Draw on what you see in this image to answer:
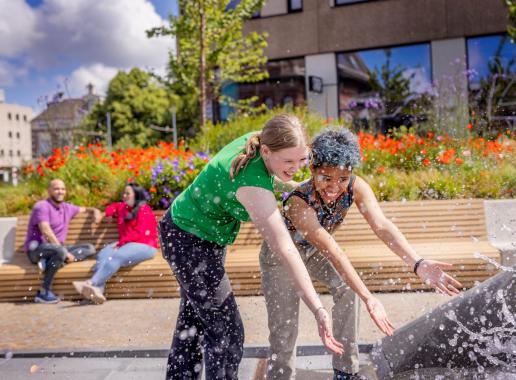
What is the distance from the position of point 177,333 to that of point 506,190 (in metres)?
5.23

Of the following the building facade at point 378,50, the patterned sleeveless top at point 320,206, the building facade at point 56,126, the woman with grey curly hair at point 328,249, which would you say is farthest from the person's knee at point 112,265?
the building facade at point 378,50

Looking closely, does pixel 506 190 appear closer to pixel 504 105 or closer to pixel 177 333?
pixel 177 333

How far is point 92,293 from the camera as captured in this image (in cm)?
565

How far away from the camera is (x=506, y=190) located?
6.91 m

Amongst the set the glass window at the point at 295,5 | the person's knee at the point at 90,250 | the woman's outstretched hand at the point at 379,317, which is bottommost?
the person's knee at the point at 90,250

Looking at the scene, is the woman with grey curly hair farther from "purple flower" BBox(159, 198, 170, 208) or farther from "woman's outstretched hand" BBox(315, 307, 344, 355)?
"purple flower" BBox(159, 198, 170, 208)

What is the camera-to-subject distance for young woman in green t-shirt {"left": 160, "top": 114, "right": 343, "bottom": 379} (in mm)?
2445

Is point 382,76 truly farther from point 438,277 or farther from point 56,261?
point 438,277

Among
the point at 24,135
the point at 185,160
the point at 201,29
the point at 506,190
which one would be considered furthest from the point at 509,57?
the point at 24,135

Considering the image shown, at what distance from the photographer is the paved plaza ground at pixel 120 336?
371 cm

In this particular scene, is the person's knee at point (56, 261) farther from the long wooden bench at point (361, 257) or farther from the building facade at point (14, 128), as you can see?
the building facade at point (14, 128)

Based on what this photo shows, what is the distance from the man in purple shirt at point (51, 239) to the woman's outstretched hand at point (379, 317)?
14.0ft

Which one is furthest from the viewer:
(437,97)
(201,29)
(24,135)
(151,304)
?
(24,135)

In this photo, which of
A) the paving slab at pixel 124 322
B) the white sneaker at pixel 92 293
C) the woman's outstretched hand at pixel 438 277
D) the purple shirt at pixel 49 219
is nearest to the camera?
the woman's outstretched hand at pixel 438 277
